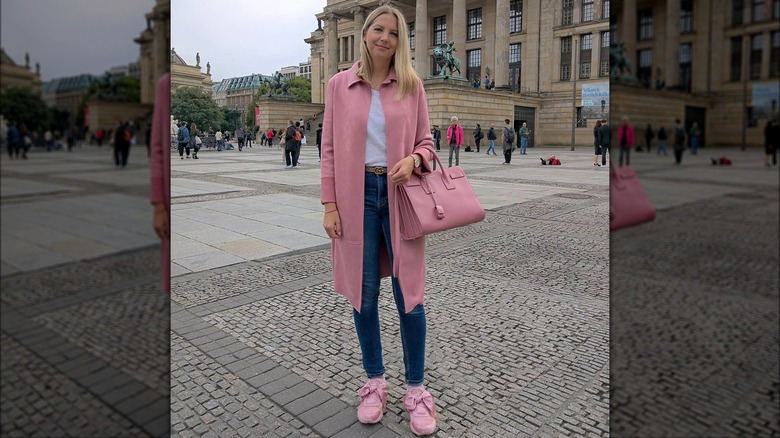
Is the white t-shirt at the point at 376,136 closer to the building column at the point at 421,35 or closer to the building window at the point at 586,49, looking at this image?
the building window at the point at 586,49

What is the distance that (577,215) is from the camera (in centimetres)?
961

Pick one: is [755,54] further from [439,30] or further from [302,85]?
[302,85]

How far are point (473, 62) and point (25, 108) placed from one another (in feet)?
181

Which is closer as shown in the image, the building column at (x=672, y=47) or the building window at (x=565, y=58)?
the building column at (x=672, y=47)

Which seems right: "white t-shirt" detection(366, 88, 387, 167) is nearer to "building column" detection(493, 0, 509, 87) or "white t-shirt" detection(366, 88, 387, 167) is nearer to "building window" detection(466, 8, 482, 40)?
"building column" detection(493, 0, 509, 87)

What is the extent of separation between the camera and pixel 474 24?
53812mm

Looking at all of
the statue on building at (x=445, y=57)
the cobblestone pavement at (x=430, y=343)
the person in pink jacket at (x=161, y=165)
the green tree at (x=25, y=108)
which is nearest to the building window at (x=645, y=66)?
the person in pink jacket at (x=161, y=165)

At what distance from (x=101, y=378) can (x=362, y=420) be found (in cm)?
183

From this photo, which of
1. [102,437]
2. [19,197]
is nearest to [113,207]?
[19,197]

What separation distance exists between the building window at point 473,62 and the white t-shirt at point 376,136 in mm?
52185

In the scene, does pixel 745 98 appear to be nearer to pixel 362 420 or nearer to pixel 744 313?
pixel 744 313

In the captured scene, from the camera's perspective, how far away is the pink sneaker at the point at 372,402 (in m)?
2.79

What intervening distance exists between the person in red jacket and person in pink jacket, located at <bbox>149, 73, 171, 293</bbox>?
0.85 meters

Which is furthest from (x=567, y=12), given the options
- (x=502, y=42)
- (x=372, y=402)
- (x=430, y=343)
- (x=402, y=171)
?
(x=372, y=402)
